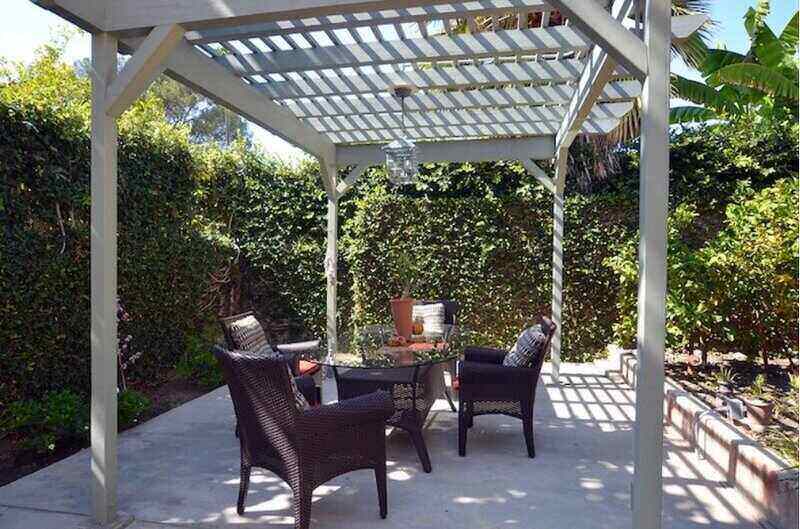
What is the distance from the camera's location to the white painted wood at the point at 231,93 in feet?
11.9

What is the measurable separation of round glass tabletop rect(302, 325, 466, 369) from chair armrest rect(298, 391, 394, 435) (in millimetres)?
624

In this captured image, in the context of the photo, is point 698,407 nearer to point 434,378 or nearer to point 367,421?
point 434,378

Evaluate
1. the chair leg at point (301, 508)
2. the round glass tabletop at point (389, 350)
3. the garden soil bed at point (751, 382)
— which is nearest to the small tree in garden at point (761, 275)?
the garden soil bed at point (751, 382)

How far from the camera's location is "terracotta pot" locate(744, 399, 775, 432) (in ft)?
13.2

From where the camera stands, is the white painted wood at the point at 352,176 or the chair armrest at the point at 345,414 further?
the white painted wood at the point at 352,176

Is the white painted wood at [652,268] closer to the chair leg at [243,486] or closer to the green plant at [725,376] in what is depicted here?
the chair leg at [243,486]

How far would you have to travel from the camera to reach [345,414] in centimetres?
297

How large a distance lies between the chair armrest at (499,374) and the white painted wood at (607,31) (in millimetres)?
2175

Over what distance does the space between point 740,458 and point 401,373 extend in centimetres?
214

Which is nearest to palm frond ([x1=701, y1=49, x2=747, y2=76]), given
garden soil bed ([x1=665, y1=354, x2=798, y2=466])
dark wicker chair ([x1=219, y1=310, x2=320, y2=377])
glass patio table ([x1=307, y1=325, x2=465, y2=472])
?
garden soil bed ([x1=665, y1=354, x2=798, y2=466])

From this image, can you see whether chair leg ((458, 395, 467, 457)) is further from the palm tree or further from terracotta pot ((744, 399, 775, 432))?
the palm tree

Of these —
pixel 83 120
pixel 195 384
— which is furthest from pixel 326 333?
pixel 83 120

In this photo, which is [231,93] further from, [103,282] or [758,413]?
[758,413]

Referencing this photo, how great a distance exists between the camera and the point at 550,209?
7.47 meters
